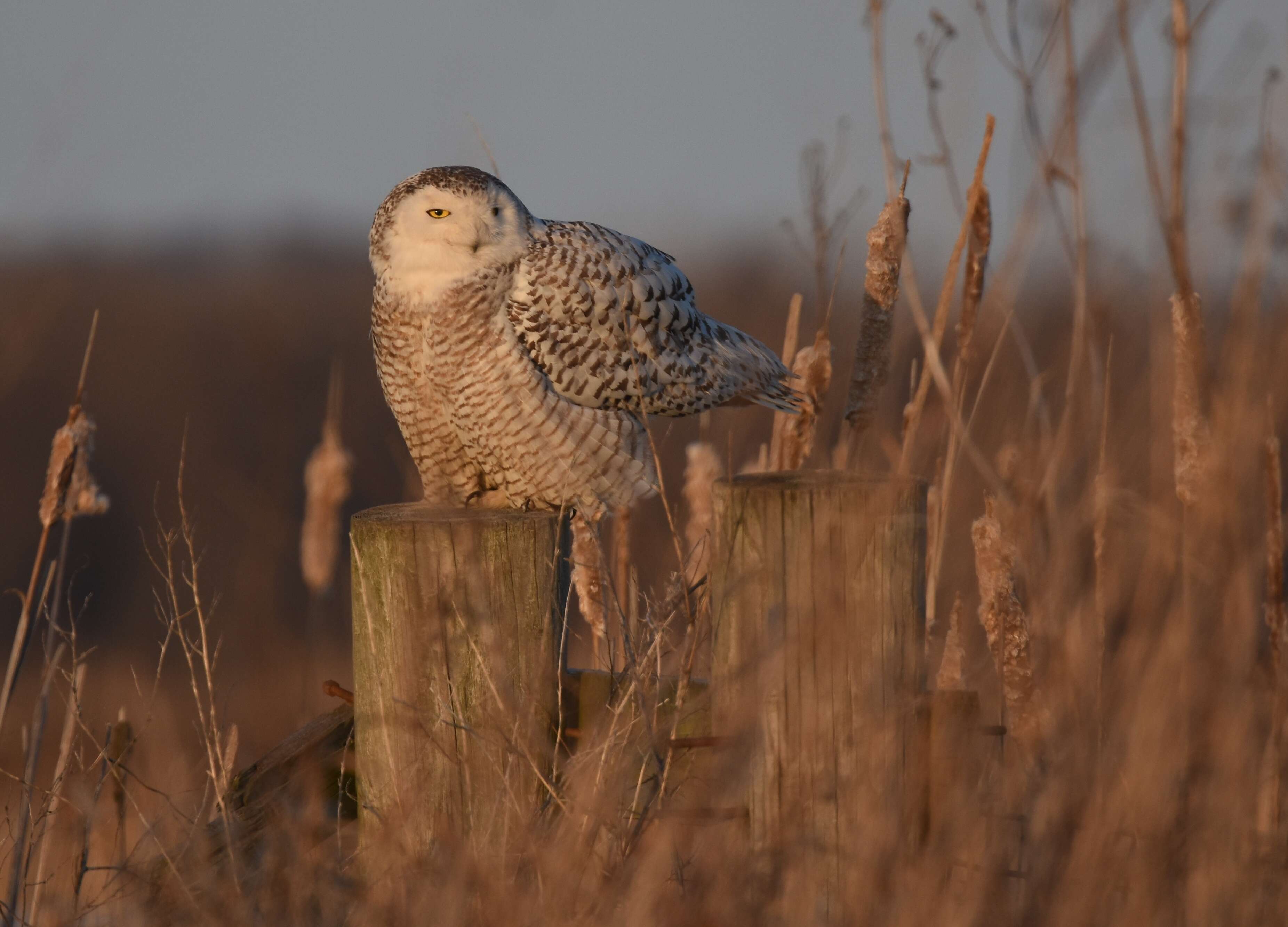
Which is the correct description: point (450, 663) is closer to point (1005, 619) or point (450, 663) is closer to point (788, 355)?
point (1005, 619)

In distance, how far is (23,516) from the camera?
16156 millimetres

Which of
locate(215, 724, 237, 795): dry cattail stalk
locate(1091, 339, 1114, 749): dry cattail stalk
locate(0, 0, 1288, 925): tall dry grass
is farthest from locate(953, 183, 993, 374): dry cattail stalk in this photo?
locate(215, 724, 237, 795): dry cattail stalk

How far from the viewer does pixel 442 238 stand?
9.73 ft

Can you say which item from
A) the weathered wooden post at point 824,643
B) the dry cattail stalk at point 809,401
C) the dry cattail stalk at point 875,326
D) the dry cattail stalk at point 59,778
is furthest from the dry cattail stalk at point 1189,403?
the dry cattail stalk at point 59,778

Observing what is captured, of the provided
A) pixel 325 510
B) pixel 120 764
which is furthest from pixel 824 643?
pixel 325 510

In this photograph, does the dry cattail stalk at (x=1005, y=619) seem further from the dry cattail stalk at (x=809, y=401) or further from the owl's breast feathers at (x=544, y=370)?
the owl's breast feathers at (x=544, y=370)

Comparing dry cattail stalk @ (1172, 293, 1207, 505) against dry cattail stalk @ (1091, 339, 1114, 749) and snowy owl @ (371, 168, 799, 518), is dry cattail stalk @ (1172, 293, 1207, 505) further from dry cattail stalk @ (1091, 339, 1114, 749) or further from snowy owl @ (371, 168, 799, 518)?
snowy owl @ (371, 168, 799, 518)

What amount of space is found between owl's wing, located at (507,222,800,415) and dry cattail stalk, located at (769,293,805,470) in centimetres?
13

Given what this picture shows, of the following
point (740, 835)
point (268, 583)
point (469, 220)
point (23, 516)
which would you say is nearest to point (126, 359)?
point (23, 516)

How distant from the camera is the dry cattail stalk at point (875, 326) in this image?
2.17 metres

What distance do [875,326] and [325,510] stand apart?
5.34 ft

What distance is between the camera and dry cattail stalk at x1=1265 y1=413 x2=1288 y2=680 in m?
1.84

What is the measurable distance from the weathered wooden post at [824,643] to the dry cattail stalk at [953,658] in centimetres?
37

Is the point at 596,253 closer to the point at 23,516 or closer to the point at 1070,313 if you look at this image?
the point at 1070,313
